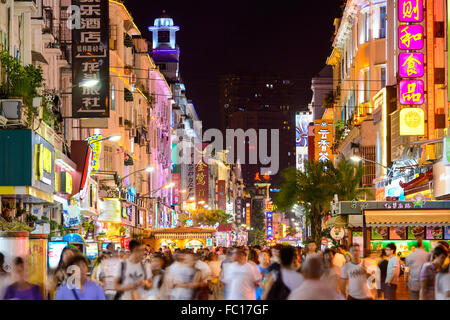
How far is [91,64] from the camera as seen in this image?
39.0m

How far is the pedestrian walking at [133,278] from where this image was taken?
1249 centimetres

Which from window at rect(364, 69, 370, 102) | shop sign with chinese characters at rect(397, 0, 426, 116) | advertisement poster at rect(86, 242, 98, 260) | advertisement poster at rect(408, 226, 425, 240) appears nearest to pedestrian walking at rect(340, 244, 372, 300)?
advertisement poster at rect(86, 242, 98, 260)

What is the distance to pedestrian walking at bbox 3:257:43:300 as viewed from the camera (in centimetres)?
1084

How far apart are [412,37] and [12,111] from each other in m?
22.0

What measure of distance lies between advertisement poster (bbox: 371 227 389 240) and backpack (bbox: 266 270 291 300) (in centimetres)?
2620

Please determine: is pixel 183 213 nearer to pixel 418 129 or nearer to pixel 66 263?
pixel 418 129

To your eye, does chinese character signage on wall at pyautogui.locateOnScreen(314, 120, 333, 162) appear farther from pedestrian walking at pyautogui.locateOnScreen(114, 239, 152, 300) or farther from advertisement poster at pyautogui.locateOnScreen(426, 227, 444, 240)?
pedestrian walking at pyautogui.locateOnScreen(114, 239, 152, 300)

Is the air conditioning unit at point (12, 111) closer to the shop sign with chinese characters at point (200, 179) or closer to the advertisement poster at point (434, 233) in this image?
the advertisement poster at point (434, 233)

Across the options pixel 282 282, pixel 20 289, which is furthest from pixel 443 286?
pixel 20 289

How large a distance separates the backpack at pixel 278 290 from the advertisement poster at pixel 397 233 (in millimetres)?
26480

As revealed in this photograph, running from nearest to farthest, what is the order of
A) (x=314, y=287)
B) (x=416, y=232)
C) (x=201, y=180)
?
(x=314, y=287), (x=416, y=232), (x=201, y=180)

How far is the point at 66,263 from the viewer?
38.9ft

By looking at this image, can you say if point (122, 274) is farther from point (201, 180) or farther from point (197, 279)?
point (201, 180)

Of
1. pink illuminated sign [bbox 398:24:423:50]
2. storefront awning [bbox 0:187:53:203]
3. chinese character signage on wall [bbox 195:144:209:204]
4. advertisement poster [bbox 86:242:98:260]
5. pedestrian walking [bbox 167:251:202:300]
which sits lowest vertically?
advertisement poster [bbox 86:242:98:260]
